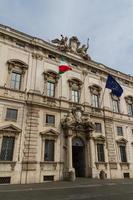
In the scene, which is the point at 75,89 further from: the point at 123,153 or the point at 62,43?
the point at 123,153

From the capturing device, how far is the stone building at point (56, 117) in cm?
1595

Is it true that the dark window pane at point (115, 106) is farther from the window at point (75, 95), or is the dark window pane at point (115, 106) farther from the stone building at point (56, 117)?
the window at point (75, 95)

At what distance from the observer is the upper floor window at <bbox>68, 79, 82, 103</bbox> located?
2190cm

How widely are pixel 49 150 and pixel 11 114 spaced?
515 cm

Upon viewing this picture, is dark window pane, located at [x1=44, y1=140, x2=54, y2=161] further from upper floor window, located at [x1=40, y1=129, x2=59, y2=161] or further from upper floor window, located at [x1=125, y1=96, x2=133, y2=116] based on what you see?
upper floor window, located at [x1=125, y1=96, x2=133, y2=116]

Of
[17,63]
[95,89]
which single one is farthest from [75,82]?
[17,63]

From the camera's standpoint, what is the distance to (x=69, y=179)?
1650 cm

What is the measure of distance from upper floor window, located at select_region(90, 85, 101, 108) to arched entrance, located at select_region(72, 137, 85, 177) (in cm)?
580

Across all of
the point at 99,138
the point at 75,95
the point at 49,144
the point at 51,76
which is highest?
the point at 51,76

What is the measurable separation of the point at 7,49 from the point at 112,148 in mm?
16937

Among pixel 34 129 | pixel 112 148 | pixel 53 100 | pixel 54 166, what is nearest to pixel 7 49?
pixel 53 100

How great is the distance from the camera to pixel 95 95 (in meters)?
24.3

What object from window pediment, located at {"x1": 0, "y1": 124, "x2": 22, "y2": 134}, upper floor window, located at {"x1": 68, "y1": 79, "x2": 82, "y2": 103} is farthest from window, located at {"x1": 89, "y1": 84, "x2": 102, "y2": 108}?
window pediment, located at {"x1": 0, "y1": 124, "x2": 22, "y2": 134}

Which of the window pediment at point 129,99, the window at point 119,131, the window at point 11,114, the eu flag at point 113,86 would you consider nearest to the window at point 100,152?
the window at point 119,131
